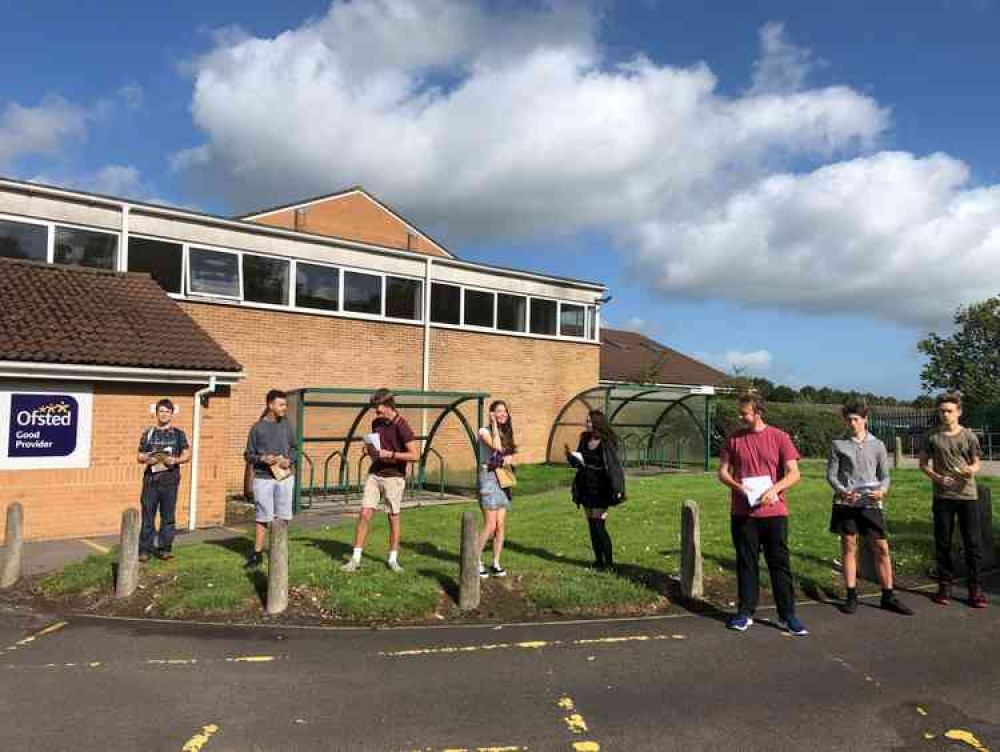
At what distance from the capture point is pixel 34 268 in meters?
13.1

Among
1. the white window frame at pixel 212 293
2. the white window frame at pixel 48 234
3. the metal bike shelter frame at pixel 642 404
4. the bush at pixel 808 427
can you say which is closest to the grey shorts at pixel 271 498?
the white window frame at pixel 212 293

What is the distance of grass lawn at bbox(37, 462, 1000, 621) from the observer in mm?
6875

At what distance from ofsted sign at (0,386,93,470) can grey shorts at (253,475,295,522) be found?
457cm

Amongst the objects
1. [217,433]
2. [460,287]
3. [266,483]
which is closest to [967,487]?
Answer: [266,483]

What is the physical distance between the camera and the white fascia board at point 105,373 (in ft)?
34.3

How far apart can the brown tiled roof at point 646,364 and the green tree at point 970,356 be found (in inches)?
494

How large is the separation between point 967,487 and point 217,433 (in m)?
10.1

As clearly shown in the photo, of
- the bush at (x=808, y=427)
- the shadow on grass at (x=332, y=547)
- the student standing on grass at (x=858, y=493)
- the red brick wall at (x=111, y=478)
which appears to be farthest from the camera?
the bush at (x=808, y=427)

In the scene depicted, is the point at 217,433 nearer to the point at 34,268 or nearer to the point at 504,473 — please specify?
the point at 34,268

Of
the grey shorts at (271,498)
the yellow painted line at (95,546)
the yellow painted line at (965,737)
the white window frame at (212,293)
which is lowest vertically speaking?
the yellow painted line at (95,546)

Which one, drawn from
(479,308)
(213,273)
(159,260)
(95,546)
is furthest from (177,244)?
(479,308)

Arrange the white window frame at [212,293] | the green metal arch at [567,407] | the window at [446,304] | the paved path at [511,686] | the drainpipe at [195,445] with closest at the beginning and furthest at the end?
1. the paved path at [511,686]
2. the drainpipe at [195,445]
3. the white window frame at [212,293]
4. the window at [446,304]
5. the green metal arch at [567,407]

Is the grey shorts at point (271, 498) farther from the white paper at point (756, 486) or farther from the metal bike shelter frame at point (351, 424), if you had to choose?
the metal bike shelter frame at point (351, 424)

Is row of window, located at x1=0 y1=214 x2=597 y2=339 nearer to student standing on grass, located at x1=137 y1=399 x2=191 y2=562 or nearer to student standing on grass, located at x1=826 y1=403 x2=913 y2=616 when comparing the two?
student standing on grass, located at x1=137 y1=399 x2=191 y2=562
